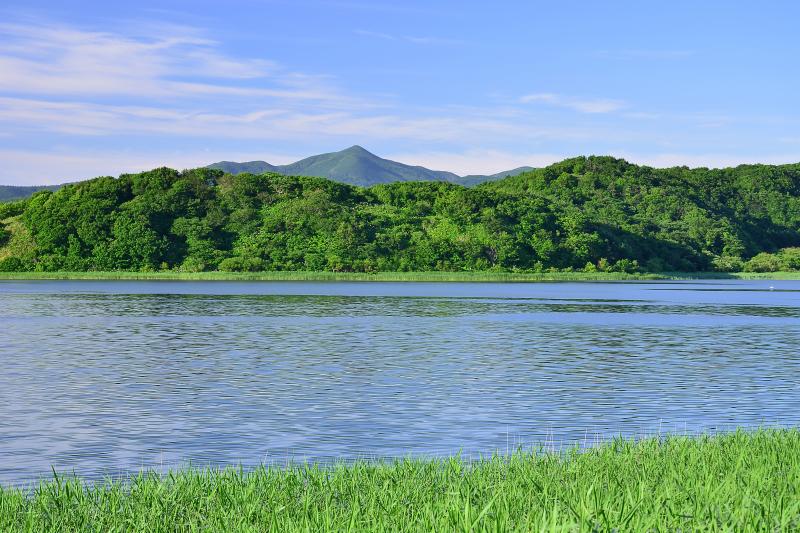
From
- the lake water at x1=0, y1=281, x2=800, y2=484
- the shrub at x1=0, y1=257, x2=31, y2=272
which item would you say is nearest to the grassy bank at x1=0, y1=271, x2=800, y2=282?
the shrub at x1=0, y1=257, x2=31, y2=272

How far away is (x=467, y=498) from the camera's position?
11328 millimetres

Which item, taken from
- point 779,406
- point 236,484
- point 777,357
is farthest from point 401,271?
point 236,484

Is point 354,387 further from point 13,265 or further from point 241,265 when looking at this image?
point 13,265

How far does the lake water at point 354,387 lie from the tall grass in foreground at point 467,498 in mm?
4134

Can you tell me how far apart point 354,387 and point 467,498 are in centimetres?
1891

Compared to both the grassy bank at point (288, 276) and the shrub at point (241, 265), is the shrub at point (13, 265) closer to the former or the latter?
the grassy bank at point (288, 276)

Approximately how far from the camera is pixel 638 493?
1274 cm

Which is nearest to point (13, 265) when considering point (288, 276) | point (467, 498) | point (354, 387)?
point (288, 276)

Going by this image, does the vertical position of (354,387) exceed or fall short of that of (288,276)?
it falls short

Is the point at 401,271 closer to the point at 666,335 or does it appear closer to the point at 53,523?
the point at 666,335

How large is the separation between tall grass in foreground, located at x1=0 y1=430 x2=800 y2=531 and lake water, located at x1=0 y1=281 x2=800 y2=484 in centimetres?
413

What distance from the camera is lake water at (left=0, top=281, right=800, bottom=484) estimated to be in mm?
20516

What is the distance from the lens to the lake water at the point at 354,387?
20.5 meters

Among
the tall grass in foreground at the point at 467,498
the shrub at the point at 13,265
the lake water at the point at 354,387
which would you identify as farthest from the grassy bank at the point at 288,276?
the tall grass in foreground at the point at 467,498
